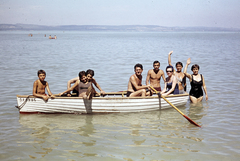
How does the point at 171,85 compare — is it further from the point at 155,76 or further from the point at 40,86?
the point at 40,86

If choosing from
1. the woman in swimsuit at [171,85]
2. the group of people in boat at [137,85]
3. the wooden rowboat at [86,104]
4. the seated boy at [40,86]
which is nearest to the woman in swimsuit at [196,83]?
the group of people in boat at [137,85]

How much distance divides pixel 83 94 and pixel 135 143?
3402 mm

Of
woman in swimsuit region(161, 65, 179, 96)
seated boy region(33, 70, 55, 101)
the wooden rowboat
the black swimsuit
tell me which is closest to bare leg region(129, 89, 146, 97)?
the wooden rowboat

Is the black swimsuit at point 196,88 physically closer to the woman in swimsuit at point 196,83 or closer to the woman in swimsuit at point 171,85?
the woman in swimsuit at point 196,83

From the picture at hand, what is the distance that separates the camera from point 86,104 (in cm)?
1092

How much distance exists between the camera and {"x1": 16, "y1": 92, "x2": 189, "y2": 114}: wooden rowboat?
10.8 metres

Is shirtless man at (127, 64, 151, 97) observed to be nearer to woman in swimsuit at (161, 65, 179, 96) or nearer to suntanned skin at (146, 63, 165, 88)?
suntanned skin at (146, 63, 165, 88)

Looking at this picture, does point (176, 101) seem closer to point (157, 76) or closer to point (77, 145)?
point (157, 76)

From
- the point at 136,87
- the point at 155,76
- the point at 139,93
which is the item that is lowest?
the point at 139,93

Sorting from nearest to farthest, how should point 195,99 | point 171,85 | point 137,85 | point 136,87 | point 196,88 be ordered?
point 136,87
point 137,85
point 171,85
point 196,88
point 195,99

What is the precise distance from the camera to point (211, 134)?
29.8ft

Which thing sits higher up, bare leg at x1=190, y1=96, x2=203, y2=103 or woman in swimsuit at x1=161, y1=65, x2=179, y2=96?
woman in swimsuit at x1=161, y1=65, x2=179, y2=96

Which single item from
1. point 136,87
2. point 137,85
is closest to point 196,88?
point 137,85

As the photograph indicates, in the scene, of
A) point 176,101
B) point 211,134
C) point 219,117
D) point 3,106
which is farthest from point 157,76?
point 3,106
